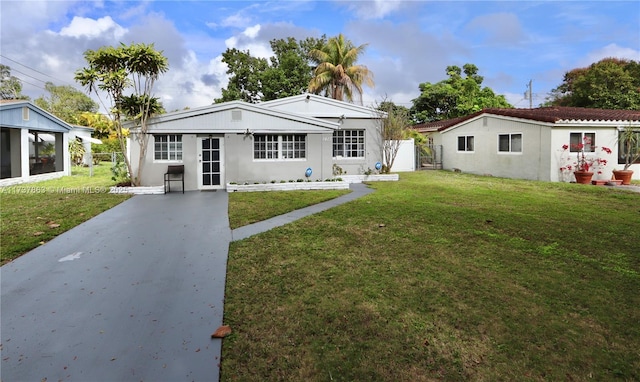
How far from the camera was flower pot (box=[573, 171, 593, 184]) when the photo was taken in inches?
581

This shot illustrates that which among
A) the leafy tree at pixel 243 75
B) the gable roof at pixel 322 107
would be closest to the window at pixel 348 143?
the gable roof at pixel 322 107

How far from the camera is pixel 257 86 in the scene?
3431cm

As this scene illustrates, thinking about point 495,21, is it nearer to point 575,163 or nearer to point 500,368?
point 575,163

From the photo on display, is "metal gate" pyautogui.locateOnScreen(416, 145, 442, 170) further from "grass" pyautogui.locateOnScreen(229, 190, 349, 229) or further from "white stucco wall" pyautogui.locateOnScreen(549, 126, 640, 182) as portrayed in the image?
"grass" pyautogui.locateOnScreen(229, 190, 349, 229)

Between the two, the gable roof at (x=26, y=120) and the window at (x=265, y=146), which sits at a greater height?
the gable roof at (x=26, y=120)

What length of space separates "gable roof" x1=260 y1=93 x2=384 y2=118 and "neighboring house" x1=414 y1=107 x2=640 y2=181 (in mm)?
5629

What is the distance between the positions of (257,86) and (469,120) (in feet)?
67.0

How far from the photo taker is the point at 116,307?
3.89 metres

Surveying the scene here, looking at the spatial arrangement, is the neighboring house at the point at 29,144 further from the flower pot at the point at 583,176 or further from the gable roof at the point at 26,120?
the flower pot at the point at 583,176

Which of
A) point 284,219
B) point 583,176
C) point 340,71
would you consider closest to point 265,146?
point 284,219

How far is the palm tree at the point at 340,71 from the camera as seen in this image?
27812 mm

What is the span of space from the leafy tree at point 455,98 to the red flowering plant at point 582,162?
682 inches

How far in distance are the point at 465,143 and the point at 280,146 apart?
11.6 m

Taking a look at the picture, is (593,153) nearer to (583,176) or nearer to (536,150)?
(583,176)
